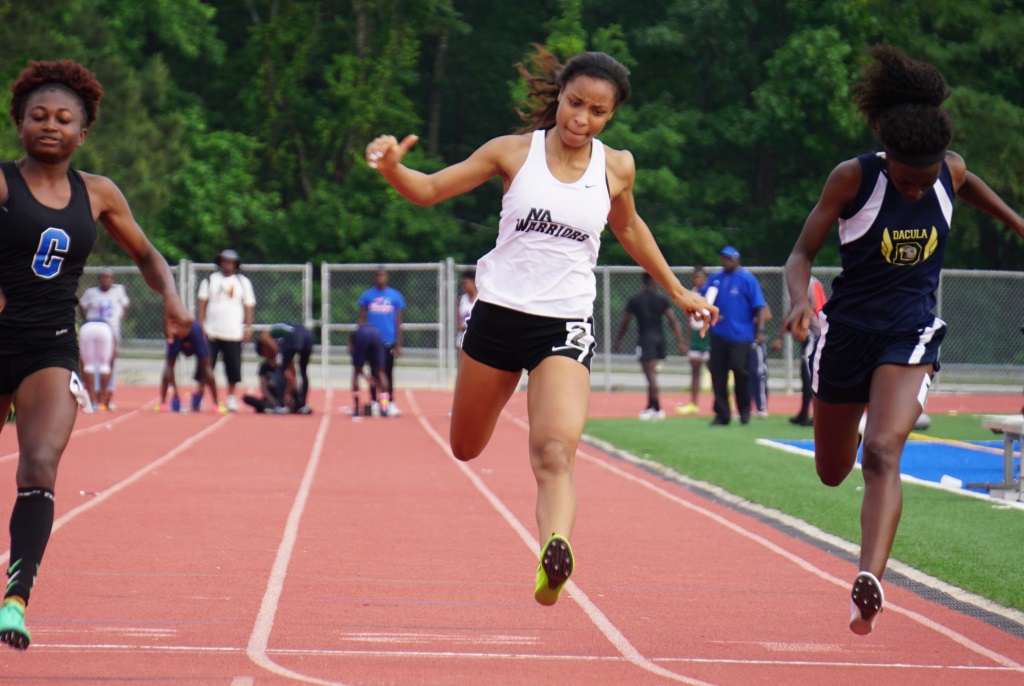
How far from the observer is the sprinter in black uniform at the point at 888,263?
Result: 5352 mm

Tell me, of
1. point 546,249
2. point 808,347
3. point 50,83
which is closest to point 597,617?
Result: point 546,249

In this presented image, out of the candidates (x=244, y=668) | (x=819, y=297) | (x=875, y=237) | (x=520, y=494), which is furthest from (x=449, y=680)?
(x=819, y=297)

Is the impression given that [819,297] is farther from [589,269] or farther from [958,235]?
[958,235]

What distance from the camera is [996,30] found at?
37438 mm

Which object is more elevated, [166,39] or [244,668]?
[166,39]

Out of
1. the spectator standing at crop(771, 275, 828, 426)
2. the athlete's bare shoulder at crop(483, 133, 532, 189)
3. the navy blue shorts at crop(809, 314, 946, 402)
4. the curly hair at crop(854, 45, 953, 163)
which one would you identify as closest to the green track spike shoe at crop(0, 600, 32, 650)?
the athlete's bare shoulder at crop(483, 133, 532, 189)

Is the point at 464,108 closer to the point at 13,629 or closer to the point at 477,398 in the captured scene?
the point at 477,398

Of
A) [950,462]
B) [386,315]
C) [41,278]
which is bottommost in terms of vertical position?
[950,462]

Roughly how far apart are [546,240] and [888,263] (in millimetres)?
1291

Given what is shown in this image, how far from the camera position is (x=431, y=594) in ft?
22.4

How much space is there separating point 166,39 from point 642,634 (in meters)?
39.0

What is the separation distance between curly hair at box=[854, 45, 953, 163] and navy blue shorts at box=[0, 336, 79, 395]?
310 cm

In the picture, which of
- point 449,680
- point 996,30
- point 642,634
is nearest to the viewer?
point 449,680

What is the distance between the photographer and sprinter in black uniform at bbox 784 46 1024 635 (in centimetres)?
535
